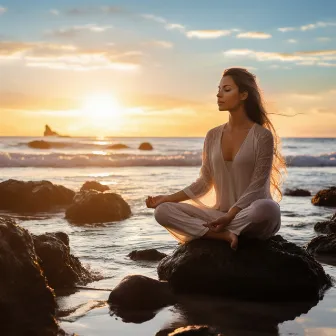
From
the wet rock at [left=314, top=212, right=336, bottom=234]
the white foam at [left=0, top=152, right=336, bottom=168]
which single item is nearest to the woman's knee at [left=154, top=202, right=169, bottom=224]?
the wet rock at [left=314, top=212, right=336, bottom=234]

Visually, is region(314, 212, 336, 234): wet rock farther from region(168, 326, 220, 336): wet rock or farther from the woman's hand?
region(168, 326, 220, 336): wet rock

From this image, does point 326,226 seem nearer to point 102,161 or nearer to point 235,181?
point 235,181

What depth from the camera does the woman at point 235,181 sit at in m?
6.50

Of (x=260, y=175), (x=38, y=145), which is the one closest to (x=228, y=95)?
(x=260, y=175)

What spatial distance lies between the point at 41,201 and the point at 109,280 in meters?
7.92

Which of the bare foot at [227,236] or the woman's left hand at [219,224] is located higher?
the woman's left hand at [219,224]

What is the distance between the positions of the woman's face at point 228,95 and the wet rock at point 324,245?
2.77 metres

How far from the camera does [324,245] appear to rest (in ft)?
27.6

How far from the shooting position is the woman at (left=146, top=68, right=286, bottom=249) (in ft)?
21.3

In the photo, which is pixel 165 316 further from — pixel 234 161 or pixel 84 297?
pixel 234 161

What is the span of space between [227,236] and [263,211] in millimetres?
482

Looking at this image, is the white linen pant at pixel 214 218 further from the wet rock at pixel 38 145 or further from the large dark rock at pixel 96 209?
the wet rock at pixel 38 145

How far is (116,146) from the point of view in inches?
2509

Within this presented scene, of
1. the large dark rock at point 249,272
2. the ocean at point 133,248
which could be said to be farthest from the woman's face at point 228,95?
the ocean at point 133,248
